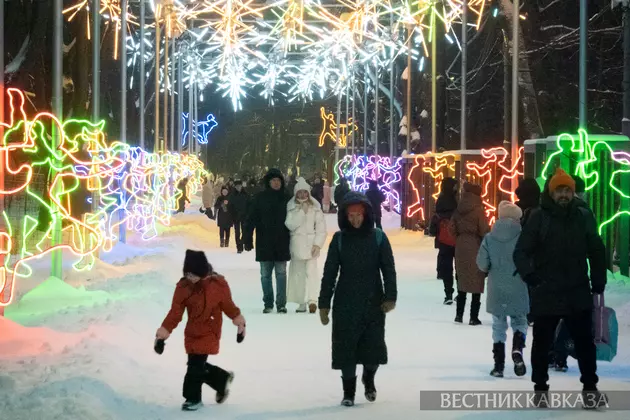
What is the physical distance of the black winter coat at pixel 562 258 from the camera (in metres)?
8.58

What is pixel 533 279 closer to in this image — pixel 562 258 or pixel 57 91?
pixel 562 258

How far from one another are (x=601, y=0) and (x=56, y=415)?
36.0 meters

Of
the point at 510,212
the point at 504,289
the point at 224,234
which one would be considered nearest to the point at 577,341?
the point at 504,289

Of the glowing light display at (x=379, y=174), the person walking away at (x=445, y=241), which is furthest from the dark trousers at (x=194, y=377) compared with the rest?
the glowing light display at (x=379, y=174)

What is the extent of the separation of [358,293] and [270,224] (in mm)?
6708

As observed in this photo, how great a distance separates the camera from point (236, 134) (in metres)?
116

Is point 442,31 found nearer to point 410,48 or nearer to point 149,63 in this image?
point 410,48

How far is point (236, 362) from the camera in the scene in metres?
11.2

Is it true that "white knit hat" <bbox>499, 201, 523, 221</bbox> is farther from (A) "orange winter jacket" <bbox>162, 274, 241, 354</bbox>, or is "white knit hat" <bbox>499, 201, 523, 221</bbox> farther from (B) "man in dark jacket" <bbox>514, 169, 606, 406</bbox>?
(A) "orange winter jacket" <bbox>162, 274, 241, 354</bbox>

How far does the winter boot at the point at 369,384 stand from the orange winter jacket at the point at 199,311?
1.13 metres

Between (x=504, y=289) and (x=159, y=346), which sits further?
(x=504, y=289)

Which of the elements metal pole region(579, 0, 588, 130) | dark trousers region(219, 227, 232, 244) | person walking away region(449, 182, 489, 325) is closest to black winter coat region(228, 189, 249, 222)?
dark trousers region(219, 227, 232, 244)

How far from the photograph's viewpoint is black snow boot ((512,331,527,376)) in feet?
33.4

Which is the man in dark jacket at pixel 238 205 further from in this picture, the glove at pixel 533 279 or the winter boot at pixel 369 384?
the glove at pixel 533 279
